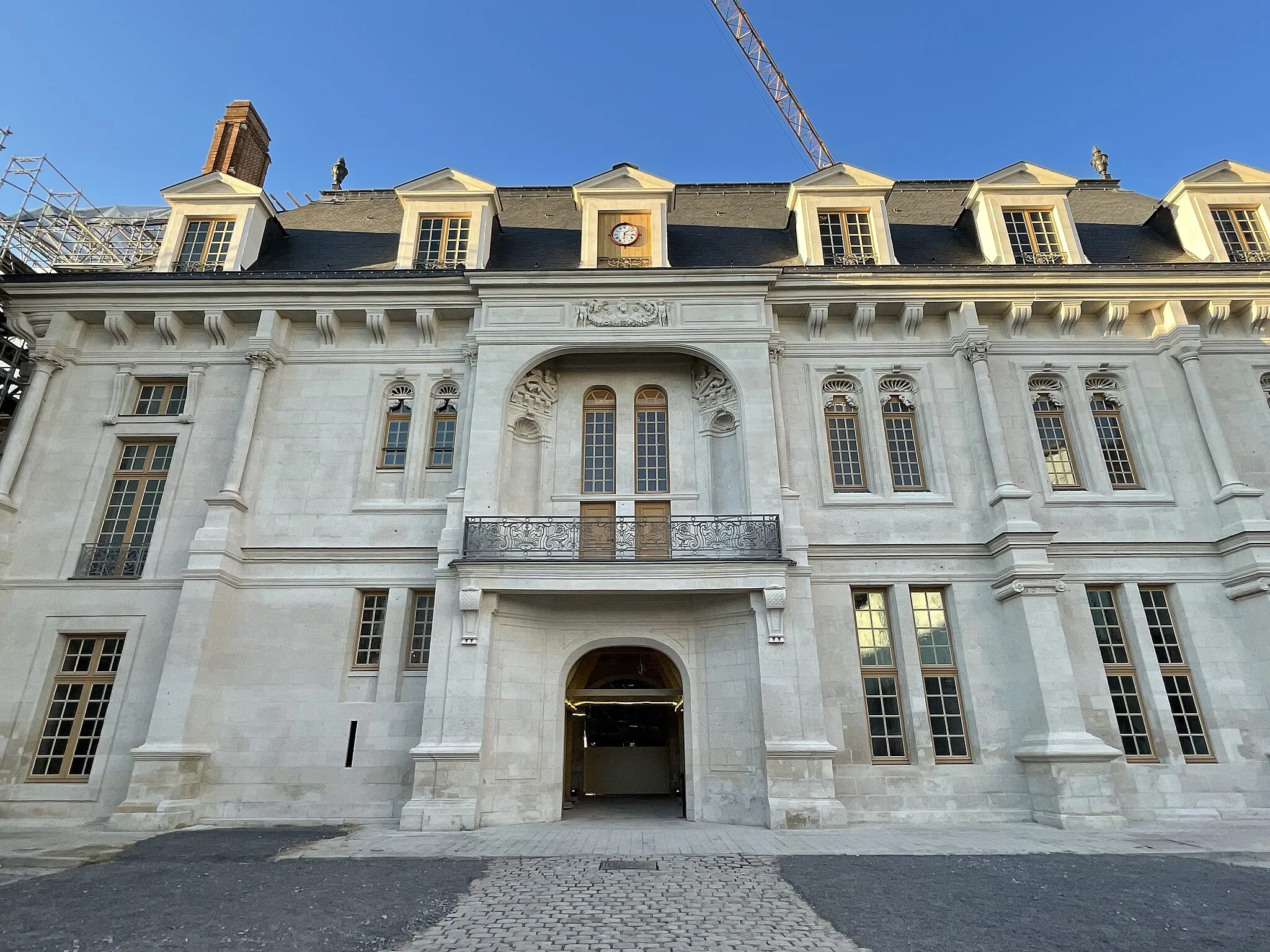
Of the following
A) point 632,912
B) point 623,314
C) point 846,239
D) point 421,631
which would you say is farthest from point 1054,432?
point 421,631

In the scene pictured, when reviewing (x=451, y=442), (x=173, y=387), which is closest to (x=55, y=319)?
(x=173, y=387)

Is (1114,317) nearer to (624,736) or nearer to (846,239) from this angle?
A: (846,239)

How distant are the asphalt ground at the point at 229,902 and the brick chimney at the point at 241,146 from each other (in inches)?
699

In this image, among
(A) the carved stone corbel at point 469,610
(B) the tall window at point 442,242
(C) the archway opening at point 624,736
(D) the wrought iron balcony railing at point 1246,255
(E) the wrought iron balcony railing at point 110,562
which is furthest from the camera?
(B) the tall window at point 442,242

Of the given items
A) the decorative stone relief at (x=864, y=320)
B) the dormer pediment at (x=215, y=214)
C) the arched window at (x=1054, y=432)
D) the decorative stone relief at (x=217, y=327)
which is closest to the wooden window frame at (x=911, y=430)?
the decorative stone relief at (x=864, y=320)

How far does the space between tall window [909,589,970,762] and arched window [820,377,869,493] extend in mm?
2780

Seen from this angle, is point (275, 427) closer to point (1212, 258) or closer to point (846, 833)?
point (846, 833)

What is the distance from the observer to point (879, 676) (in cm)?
1435

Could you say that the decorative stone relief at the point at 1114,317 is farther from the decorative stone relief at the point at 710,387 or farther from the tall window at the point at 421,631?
the tall window at the point at 421,631

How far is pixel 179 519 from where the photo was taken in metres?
15.3

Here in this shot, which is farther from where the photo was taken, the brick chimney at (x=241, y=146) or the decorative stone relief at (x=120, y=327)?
the brick chimney at (x=241, y=146)

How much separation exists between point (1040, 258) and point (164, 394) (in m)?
21.7

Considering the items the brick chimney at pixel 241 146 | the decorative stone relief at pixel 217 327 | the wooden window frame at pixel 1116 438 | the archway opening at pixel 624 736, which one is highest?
the brick chimney at pixel 241 146

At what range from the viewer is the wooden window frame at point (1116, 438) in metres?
16.0
